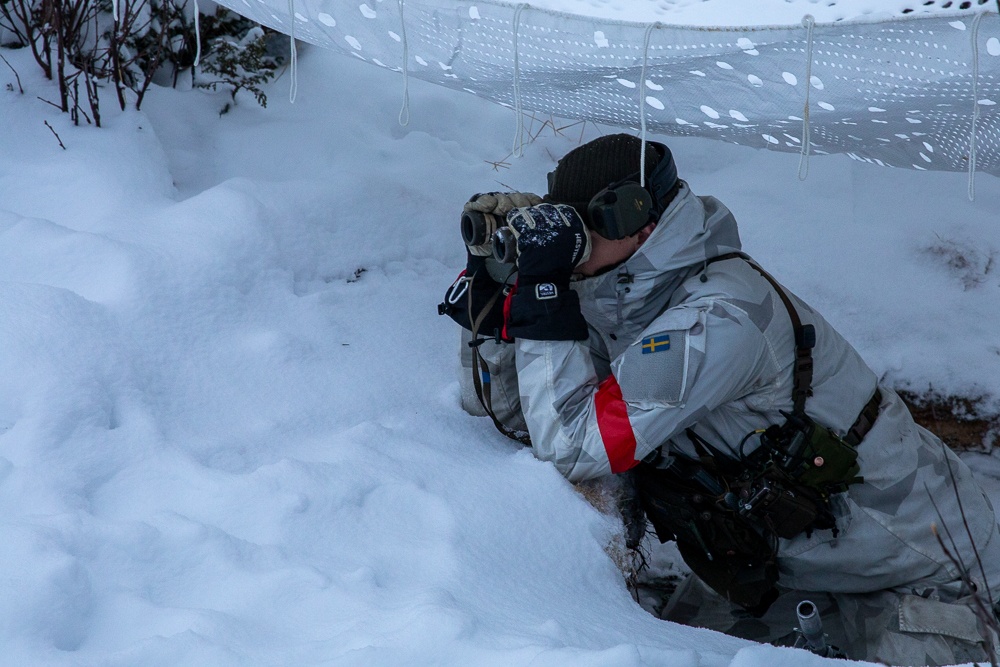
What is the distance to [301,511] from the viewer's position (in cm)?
178

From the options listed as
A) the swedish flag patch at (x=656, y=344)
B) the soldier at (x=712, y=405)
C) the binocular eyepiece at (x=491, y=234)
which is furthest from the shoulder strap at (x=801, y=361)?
the binocular eyepiece at (x=491, y=234)

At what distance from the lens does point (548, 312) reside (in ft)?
6.70

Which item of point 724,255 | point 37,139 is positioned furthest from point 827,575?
point 37,139

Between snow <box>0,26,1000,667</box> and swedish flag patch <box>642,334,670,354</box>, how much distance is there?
15.2 inches

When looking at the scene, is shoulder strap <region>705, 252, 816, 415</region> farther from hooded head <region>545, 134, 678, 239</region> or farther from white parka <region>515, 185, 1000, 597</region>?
hooded head <region>545, 134, 678, 239</region>

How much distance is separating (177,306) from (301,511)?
2.95 ft

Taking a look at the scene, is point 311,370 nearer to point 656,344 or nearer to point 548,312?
point 548,312

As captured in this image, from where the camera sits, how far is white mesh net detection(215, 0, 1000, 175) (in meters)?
1.72

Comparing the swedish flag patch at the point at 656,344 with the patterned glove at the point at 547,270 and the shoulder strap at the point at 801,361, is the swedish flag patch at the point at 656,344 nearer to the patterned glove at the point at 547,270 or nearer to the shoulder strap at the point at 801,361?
the patterned glove at the point at 547,270

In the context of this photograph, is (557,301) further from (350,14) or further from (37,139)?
(37,139)

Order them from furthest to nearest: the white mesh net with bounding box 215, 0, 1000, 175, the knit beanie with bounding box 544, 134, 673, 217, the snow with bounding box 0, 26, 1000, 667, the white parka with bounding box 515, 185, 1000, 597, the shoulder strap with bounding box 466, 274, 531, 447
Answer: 1. the shoulder strap with bounding box 466, 274, 531, 447
2. the knit beanie with bounding box 544, 134, 673, 217
3. the white parka with bounding box 515, 185, 1000, 597
4. the white mesh net with bounding box 215, 0, 1000, 175
5. the snow with bounding box 0, 26, 1000, 667

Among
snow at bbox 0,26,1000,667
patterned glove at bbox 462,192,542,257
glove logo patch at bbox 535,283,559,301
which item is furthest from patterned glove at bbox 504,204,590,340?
snow at bbox 0,26,1000,667

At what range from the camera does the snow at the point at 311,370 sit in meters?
1.48

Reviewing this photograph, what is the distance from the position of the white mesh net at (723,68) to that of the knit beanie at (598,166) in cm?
13
